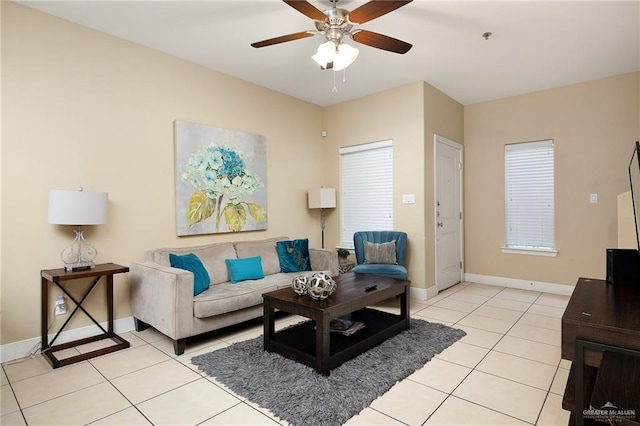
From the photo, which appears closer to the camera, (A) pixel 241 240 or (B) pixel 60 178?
(B) pixel 60 178

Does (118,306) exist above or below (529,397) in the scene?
above

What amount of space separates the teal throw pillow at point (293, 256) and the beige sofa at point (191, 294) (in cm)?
11

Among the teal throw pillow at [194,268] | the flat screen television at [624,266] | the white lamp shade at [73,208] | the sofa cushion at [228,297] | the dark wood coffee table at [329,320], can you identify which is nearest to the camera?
the flat screen television at [624,266]

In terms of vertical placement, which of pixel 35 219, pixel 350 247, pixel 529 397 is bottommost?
pixel 529 397

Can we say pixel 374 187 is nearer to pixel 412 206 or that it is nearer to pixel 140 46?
pixel 412 206

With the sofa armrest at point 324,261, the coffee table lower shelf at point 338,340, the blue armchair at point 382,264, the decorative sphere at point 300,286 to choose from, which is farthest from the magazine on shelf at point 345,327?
the sofa armrest at point 324,261

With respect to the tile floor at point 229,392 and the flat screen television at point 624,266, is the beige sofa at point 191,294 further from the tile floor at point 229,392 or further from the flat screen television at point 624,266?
the flat screen television at point 624,266

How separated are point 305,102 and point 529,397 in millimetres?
4492

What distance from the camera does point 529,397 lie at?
2.14 metres

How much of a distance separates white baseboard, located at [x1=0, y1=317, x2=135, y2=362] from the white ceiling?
2.75 m

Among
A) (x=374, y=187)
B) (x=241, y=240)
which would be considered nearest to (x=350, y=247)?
(x=374, y=187)

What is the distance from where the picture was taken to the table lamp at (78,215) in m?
2.67

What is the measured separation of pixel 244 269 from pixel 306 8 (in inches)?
100

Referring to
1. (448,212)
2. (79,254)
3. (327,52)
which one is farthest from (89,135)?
(448,212)
